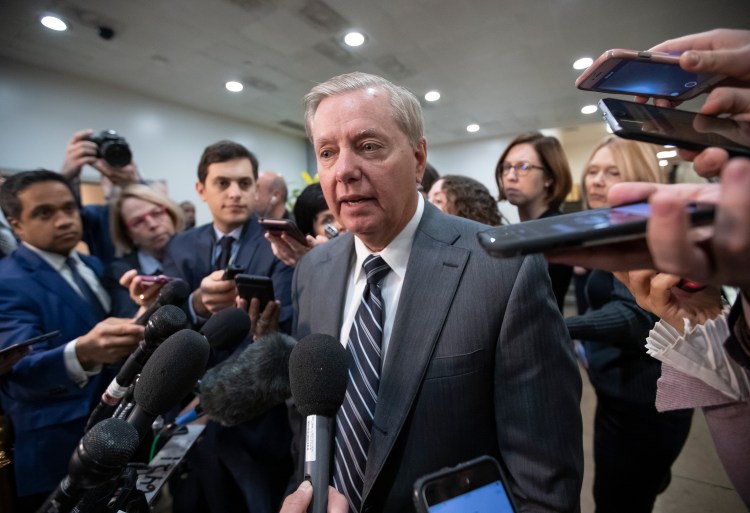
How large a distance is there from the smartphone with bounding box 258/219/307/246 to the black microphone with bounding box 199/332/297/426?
0.52 metres

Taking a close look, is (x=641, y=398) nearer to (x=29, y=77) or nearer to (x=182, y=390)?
(x=182, y=390)

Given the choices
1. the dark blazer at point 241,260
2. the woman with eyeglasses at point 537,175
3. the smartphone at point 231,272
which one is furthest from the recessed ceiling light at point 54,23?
the woman with eyeglasses at point 537,175

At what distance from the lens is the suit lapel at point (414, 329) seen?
831 mm

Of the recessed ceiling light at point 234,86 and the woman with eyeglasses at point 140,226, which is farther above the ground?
the recessed ceiling light at point 234,86

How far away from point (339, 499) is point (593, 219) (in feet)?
2.06

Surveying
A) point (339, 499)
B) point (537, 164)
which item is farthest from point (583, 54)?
point (339, 499)

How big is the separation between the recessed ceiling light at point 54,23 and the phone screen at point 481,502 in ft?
16.3

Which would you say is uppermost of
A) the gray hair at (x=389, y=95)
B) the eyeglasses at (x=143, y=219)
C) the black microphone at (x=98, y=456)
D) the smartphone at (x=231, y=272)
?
the gray hair at (x=389, y=95)

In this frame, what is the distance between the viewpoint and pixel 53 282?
1426 millimetres

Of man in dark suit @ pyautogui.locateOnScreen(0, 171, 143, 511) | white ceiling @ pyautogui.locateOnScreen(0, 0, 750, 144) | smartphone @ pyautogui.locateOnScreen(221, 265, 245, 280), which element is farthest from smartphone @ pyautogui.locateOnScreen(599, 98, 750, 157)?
white ceiling @ pyautogui.locateOnScreen(0, 0, 750, 144)

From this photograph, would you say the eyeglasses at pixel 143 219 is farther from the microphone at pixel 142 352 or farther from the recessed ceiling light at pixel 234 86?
the recessed ceiling light at pixel 234 86

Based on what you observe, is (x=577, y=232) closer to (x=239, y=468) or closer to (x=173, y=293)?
Result: (x=173, y=293)

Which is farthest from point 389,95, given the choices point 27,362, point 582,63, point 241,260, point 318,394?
point 582,63

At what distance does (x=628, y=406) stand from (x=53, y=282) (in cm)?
239
